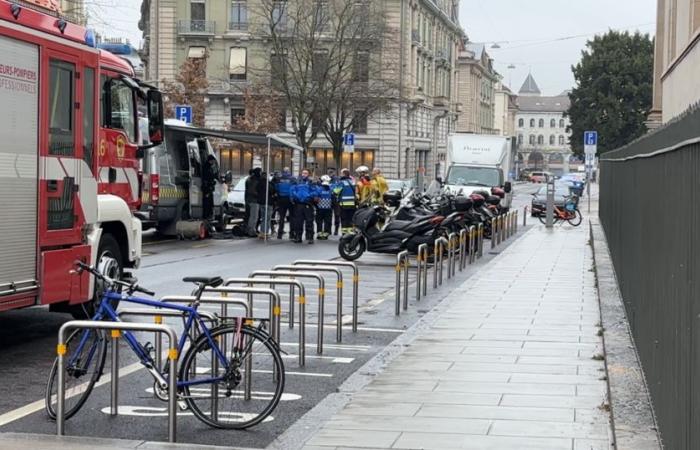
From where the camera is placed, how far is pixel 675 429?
556 centimetres

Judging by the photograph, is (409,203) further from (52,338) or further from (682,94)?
(52,338)

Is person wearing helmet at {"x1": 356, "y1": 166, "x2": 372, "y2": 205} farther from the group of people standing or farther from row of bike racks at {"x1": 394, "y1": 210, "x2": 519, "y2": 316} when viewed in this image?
row of bike racks at {"x1": 394, "y1": 210, "x2": 519, "y2": 316}

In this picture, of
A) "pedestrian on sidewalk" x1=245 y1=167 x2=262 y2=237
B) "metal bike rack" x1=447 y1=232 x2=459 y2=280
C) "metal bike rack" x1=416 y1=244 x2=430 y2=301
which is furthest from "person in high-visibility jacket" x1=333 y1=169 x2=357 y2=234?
"metal bike rack" x1=416 y1=244 x2=430 y2=301

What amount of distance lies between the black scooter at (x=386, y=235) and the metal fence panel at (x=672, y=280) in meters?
12.7

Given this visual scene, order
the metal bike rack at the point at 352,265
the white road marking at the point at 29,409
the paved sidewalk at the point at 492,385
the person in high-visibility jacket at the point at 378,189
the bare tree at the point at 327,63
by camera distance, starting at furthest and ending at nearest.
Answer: the bare tree at the point at 327,63
the person in high-visibility jacket at the point at 378,189
the metal bike rack at the point at 352,265
the white road marking at the point at 29,409
the paved sidewalk at the point at 492,385

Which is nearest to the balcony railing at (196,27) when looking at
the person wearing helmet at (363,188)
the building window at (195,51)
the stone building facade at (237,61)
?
the stone building facade at (237,61)

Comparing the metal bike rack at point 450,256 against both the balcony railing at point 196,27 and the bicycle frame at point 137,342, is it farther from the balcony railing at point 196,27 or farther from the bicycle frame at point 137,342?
the balcony railing at point 196,27

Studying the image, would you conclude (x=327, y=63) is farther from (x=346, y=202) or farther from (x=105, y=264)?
(x=105, y=264)

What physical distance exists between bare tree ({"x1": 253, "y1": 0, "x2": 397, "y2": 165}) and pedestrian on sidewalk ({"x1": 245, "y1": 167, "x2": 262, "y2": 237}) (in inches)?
793

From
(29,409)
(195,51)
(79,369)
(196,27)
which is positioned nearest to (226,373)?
(79,369)

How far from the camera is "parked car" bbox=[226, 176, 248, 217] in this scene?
33.9 meters

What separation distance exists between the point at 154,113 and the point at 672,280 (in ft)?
29.7

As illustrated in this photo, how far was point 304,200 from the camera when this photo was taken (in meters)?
27.8

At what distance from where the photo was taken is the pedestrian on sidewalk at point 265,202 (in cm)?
2872
